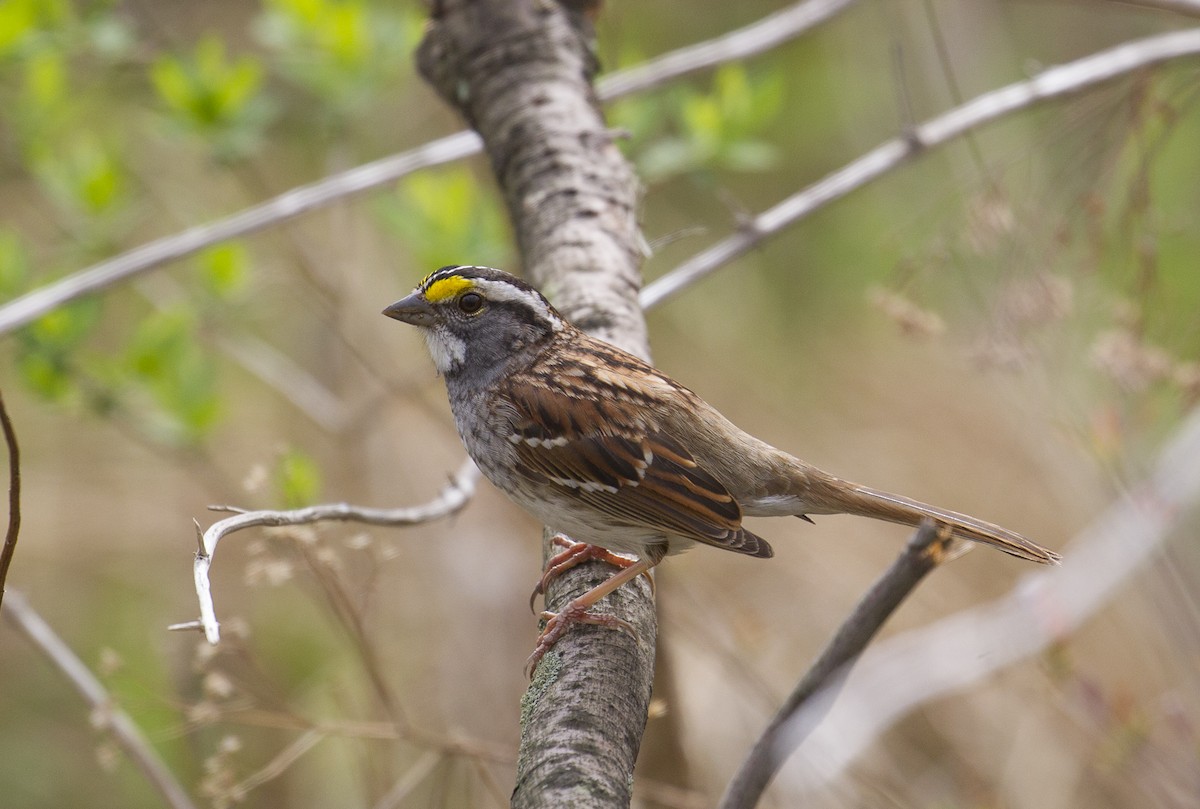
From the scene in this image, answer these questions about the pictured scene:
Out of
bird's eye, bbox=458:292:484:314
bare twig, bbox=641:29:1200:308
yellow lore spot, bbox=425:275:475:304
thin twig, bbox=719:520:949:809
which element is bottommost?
thin twig, bbox=719:520:949:809

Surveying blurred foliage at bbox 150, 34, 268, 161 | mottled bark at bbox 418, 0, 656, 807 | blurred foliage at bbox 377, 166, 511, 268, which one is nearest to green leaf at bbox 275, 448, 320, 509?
Answer: mottled bark at bbox 418, 0, 656, 807

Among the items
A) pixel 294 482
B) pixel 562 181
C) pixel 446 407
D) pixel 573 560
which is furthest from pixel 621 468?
pixel 446 407

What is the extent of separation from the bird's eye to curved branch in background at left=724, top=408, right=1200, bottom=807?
172 cm

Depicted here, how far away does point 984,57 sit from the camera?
23.1ft

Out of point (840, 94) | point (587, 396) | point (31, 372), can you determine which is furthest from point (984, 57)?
point (31, 372)

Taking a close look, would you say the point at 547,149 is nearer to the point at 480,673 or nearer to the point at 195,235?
the point at 195,235

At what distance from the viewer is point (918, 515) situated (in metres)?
3.22

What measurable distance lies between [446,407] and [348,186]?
3.81 meters

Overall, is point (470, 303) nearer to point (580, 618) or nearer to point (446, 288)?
point (446, 288)

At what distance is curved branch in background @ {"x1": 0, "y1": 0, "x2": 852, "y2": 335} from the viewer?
3.51m

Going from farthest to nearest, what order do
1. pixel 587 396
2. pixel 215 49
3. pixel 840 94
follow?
pixel 840 94, pixel 215 49, pixel 587 396

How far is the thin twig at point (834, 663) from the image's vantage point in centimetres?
197

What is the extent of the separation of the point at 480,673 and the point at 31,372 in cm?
302

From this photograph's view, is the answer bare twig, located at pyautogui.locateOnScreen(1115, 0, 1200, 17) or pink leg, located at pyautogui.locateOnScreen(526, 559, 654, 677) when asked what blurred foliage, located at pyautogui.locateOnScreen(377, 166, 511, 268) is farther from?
bare twig, located at pyautogui.locateOnScreen(1115, 0, 1200, 17)
